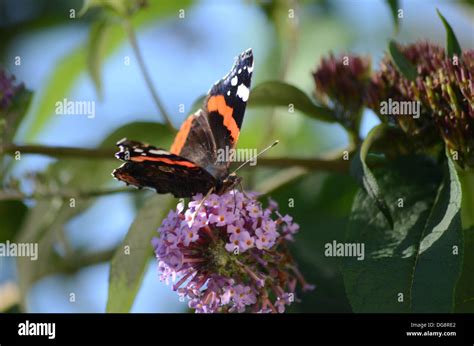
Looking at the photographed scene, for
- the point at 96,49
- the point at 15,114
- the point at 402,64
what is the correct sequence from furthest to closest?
the point at 96,49, the point at 15,114, the point at 402,64

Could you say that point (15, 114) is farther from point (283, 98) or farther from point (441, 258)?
point (441, 258)

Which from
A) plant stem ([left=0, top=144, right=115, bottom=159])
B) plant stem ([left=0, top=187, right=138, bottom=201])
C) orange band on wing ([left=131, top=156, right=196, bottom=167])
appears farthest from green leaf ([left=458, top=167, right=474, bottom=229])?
plant stem ([left=0, top=144, right=115, bottom=159])

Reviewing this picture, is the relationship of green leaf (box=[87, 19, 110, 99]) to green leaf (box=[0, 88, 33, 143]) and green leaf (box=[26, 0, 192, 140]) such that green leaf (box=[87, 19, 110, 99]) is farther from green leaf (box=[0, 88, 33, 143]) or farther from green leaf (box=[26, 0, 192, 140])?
green leaf (box=[26, 0, 192, 140])

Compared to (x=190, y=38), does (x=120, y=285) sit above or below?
below

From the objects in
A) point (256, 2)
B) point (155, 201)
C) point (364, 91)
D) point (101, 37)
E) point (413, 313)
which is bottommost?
point (413, 313)

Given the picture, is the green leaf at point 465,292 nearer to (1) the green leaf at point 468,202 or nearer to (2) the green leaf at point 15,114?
(1) the green leaf at point 468,202

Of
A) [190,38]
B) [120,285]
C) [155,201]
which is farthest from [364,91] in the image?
[190,38]

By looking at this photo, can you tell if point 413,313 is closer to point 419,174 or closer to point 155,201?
point 419,174

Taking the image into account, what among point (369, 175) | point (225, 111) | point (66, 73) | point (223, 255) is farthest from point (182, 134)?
point (66, 73)
